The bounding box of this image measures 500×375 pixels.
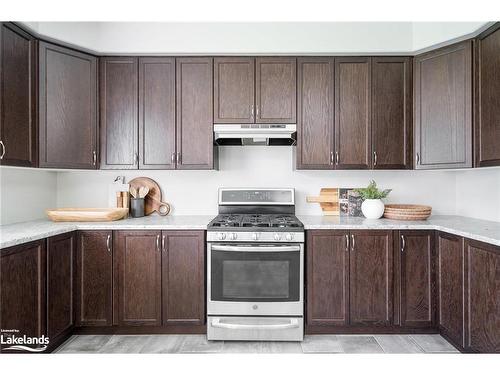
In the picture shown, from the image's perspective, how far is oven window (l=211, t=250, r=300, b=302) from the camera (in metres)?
2.38

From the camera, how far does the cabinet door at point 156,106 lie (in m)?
2.72

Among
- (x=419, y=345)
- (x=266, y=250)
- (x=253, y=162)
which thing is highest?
(x=253, y=162)

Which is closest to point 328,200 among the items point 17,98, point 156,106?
point 156,106

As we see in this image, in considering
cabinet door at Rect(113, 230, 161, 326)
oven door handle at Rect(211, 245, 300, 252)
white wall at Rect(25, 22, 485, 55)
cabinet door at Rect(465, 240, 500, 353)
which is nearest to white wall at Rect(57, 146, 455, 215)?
cabinet door at Rect(113, 230, 161, 326)

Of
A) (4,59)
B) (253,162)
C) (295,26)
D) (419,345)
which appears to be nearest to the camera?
(4,59)

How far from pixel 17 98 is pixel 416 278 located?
126 inches

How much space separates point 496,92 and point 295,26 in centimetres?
156

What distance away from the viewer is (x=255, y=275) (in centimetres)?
238

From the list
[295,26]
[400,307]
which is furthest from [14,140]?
[400,307]

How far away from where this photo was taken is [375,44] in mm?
2648

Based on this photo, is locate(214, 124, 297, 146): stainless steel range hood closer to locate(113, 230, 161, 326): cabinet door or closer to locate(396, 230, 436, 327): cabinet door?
locate(113, 230, 161, 326): cabinet door

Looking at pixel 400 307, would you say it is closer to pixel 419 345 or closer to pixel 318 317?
pixel 419 345

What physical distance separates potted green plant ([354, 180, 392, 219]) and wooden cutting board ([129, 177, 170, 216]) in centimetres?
182

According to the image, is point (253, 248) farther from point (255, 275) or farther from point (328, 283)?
point (328, 283)
